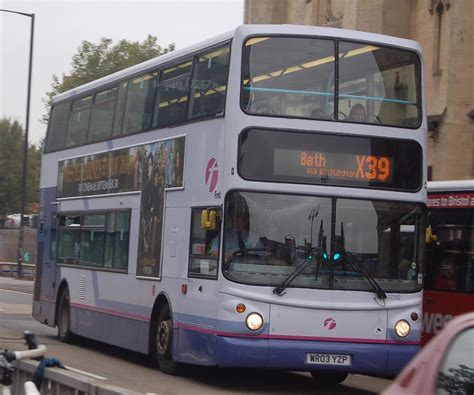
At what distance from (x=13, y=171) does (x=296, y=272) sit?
76.2 m

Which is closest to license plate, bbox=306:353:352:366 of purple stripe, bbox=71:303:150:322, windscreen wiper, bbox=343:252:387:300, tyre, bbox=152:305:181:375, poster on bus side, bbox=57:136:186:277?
windscreen wiper, bbox=343:252:387:300

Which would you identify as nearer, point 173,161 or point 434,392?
point 434,392

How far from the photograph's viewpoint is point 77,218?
19672 millimetres

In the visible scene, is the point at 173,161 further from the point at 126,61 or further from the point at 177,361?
the point at 126,61

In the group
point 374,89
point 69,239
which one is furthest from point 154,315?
point 69,239

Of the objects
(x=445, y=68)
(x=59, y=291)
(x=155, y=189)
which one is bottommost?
(x=59, y=291)

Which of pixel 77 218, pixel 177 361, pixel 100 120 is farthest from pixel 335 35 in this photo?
pixel 77 218

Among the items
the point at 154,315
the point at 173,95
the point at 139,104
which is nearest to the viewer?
the point at 154,315

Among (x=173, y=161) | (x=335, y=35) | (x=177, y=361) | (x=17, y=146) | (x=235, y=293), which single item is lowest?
(x=177, y=361)

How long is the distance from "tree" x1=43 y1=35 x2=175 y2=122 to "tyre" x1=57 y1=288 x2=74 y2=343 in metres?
69.5

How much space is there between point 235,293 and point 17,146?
8167 centimetres

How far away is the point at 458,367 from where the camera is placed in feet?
17.6

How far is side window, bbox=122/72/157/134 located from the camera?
16.6 m

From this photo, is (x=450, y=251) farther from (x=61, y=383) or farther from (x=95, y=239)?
(x=61, y=383)
